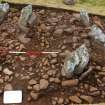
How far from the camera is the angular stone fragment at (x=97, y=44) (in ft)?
11.9

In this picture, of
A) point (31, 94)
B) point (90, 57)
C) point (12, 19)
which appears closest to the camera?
point (31, 94)

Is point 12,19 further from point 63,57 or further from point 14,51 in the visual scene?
point 63,57

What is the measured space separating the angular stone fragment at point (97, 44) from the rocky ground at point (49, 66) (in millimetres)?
57

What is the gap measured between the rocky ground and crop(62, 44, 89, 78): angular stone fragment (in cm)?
7

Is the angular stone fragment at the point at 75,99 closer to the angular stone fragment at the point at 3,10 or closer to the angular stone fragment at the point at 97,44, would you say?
the angular stone fragment at the point at 97,44

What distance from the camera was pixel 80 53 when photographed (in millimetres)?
3422

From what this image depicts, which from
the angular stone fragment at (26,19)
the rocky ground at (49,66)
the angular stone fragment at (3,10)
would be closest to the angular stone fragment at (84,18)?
the rocky ground at (49,66)

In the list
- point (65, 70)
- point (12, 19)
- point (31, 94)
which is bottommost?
point (31, 94)

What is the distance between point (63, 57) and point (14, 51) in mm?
525

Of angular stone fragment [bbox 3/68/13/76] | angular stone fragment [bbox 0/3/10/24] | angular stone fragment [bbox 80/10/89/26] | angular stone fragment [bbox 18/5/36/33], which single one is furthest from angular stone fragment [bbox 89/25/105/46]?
angular stone fragment [bbox 0/3/10/24]

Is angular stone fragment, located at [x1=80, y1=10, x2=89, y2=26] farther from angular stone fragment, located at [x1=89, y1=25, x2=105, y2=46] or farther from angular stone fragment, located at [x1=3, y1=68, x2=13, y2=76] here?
angular stone fragment, located at [x1=3, y1=68, x2=13, y2=76]

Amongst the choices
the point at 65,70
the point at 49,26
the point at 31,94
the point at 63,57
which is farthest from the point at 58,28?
the point at 31,94

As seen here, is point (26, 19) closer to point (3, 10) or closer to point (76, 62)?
point (3, 10)

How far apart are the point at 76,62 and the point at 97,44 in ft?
1.50
